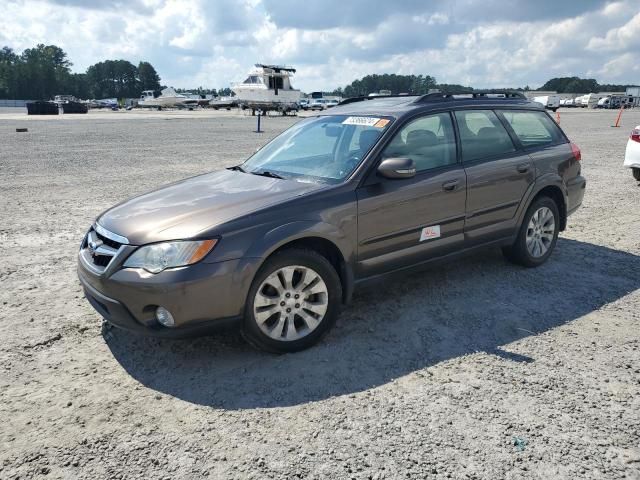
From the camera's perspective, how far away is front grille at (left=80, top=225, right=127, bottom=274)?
11.2 feet

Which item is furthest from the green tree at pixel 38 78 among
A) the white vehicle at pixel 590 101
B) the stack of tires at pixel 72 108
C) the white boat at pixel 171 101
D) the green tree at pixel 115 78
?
the white vehicle at pixel 590 101

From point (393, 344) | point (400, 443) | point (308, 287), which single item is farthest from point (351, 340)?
point (400, 443)

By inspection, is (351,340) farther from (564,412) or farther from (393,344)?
(564,412)

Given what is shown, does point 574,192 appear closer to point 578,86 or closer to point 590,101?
point 590,101

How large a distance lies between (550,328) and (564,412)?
3.84ft

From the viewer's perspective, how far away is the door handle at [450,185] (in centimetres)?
438

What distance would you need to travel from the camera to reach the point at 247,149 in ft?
54.4

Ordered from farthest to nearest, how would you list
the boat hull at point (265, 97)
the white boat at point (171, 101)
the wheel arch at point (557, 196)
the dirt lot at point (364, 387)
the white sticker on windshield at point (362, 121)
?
1. the white boat at point (171, 101)
2. the boat hull at point (265, 97)
3. the wheel arch at point (557, 196)
4. the white sticker on windshield at point (362, 121)
5. the dirt lot at point (364, 387)

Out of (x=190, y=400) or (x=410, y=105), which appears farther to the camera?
(x=410, y=105)

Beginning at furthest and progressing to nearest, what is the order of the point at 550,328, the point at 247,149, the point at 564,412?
the point at 247,149 < the point at 550,328 < the point at 564,412

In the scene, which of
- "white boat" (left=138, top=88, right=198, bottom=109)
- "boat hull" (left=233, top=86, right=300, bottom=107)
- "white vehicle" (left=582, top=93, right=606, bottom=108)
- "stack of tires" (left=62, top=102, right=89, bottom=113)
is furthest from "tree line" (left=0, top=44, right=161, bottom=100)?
"white vehicle" (left=582, top=93, right=606, bottom=108)

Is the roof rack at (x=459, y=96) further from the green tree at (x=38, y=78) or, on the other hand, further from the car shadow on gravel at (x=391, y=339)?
the green tree at (x=38, y=78)

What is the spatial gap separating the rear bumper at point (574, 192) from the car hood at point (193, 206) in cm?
322

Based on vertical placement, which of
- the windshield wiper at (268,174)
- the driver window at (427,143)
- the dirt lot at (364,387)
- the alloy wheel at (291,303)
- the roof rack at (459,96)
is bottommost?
the dirt lot at (364,387)
